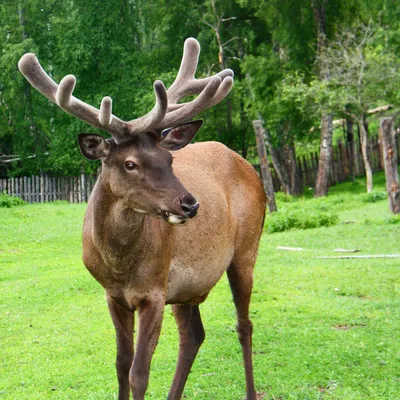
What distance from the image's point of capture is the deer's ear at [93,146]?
211 inches

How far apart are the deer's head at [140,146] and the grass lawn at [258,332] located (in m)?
2.40

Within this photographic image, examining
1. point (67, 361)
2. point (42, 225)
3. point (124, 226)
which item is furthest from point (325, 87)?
point (124, 226)

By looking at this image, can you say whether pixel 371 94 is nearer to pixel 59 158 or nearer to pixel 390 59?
pixel 390 59

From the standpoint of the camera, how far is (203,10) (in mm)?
38594

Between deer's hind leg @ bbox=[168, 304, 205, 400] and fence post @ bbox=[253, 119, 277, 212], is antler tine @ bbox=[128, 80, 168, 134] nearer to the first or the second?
deer's hind leg @ bbox=[168, 304, 205, 400]

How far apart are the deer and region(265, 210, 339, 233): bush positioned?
12.7 meters

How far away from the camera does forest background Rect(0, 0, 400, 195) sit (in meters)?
31.6

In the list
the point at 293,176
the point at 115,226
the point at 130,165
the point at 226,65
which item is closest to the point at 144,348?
the point at 115,226

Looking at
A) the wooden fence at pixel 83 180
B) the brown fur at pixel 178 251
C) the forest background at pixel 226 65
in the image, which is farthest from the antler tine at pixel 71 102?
the wooden fence at pixel 83 180

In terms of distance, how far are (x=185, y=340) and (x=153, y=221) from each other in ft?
4.92

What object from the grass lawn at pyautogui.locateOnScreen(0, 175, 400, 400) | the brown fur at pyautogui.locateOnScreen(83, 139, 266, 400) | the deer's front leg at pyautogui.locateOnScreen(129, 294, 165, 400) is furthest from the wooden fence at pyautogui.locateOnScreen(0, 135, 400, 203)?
the deer's front leg at pyautogui.locateOnScreen(129, 294, 165, 400)

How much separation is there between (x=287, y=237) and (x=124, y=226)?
497 inches

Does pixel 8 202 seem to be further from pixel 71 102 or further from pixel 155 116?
pixel 155 116

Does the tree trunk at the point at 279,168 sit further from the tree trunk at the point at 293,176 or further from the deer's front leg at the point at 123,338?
the deer's front leg at the point at 123,338
